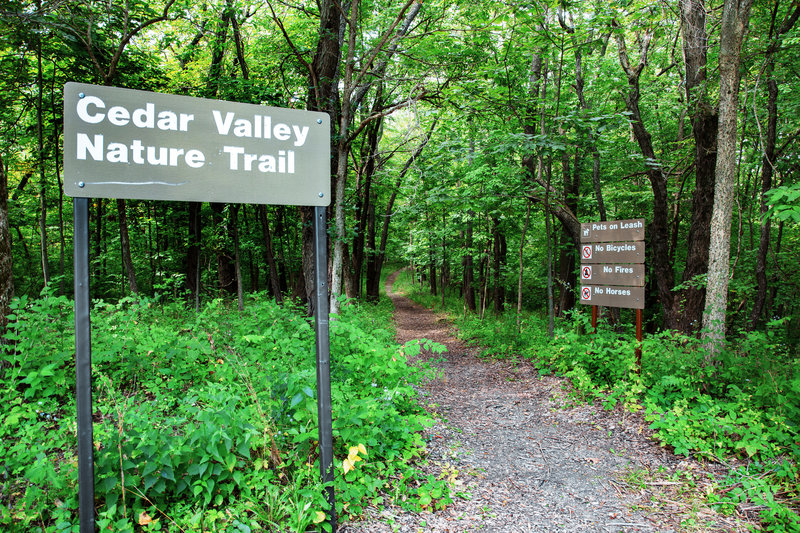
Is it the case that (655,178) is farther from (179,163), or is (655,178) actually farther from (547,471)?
(179,163)

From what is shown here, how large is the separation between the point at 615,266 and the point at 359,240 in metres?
11.0

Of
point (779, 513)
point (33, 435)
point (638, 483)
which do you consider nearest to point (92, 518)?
point (33, 435)

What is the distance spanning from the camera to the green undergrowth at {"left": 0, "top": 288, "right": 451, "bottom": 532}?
2.38 metres

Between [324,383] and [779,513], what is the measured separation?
3.43 metres

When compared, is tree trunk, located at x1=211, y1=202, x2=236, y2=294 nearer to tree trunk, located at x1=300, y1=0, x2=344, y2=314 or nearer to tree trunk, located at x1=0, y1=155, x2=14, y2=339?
tree trunk, located at x1=300, y1=0, x2=344, y2=314

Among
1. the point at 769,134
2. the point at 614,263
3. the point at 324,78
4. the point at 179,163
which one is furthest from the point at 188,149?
the point at 769,134

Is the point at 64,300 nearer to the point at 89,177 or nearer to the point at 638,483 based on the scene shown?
the point at 89,177

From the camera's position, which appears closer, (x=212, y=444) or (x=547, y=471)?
(x=212, y=444)

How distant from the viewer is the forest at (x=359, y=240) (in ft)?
8.94

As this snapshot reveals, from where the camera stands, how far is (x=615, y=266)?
6113mm

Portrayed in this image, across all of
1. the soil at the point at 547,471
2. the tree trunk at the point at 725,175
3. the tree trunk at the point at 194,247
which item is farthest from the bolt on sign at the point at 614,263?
the tree trunk at the point at 194,247

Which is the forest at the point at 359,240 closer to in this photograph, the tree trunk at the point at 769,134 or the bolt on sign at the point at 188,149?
the tree trunk at the point at 769,134

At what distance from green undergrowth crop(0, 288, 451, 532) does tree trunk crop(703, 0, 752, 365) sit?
12.9ft

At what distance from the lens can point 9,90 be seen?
29.2ft
